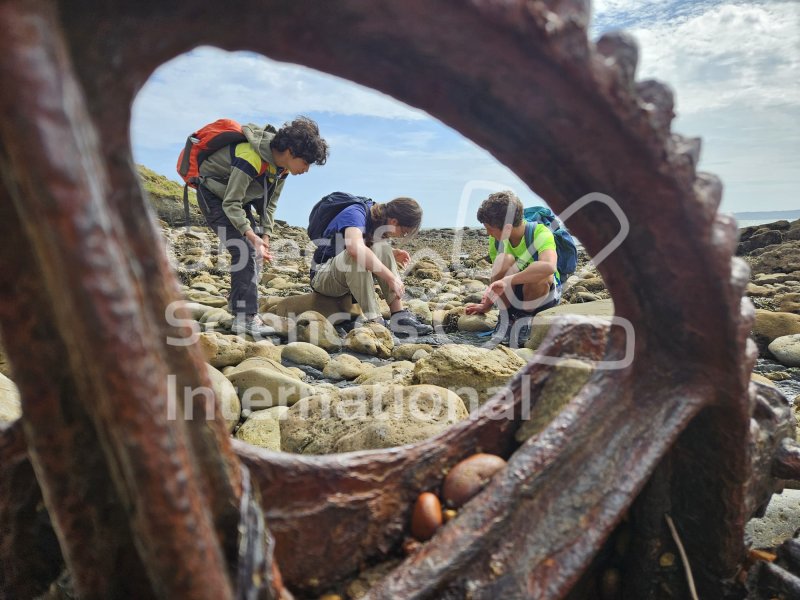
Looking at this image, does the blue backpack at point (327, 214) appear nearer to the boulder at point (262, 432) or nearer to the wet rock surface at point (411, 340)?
the wet rock surface at point (411, 340)

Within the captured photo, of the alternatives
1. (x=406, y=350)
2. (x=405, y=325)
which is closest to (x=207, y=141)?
(x=406, y=350)

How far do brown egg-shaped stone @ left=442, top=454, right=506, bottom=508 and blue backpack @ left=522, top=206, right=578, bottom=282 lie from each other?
5.48m

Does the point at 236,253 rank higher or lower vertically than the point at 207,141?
lower

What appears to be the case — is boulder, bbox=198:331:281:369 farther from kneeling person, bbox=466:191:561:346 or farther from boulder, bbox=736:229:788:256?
boulder, bbox=736:229:788:256

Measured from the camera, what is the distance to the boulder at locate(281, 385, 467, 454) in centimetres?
271

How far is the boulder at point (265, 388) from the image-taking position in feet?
14.1

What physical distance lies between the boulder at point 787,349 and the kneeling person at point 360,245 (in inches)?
163

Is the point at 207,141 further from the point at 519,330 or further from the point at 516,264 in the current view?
the point at 519,330

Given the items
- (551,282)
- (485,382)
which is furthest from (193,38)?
(551,282)

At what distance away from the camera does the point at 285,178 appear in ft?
21.7

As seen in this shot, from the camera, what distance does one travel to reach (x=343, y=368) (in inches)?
216

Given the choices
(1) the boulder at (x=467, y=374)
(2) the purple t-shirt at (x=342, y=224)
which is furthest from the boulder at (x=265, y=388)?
(2) the purple t-shirt at (x=342, y=224)

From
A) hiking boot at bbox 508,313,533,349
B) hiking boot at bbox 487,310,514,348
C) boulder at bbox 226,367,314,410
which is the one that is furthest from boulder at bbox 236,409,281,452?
hiking boot at bbox 487,310,514,348

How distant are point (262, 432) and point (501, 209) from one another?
3.69 meters
